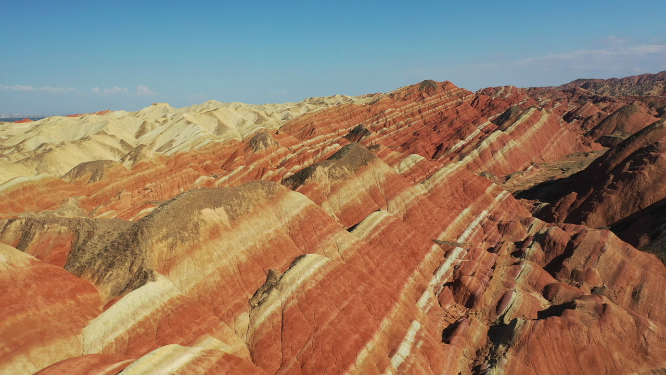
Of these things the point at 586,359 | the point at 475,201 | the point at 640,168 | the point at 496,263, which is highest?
the point at 640,168

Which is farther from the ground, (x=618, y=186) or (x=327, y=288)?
(x=618, y=186)

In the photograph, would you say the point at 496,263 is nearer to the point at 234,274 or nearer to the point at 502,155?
the point at 234,274

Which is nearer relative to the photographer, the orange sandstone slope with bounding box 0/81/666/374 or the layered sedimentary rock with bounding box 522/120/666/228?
the orange sandstone slope with bounding box 0/81/666/374

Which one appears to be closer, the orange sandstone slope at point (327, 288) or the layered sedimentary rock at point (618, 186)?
the orange sandstone slope at point (327, 288)

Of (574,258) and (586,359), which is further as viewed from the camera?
(574,258)

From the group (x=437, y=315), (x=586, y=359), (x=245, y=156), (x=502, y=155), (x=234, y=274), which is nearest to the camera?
(x=586, y=359)

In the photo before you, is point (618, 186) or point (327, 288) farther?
point (618, 186)

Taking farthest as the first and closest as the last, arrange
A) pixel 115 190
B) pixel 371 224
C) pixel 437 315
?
pixel 115 190 < pixel 371 224 < pixel 437 315

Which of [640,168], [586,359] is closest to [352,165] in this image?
[586,359]
